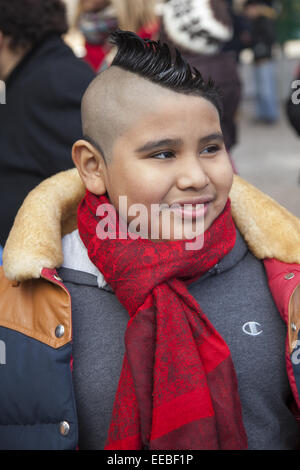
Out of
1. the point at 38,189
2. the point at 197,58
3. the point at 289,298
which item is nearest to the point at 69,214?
the point at 38,189

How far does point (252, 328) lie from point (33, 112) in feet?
4.48

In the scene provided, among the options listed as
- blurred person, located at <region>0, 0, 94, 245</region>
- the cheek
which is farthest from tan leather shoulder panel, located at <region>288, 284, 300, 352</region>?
blurred person, located at <region>0, 0, 94, 245</region>

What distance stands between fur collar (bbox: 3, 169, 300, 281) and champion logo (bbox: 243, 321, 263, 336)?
21 centimetres

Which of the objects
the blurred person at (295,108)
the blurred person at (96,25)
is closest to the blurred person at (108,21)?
the blurred person at (96,25)

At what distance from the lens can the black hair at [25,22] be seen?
2.60 metres

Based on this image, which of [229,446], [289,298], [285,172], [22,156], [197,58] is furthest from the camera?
[285,172]

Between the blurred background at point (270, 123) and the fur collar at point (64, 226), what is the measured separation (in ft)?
5.85

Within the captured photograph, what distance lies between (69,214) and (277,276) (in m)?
0.69

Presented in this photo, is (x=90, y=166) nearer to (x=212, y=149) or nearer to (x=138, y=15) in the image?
(x=212, y=149)

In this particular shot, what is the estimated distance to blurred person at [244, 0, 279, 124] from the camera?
9.21 m

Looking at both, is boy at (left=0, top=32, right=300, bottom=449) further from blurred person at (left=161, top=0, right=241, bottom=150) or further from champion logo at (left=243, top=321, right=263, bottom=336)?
blurred person at (left=161, top=0, right=241, bottom=150)

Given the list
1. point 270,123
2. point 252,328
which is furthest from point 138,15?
point 270,123

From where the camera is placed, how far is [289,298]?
5.17 ft
